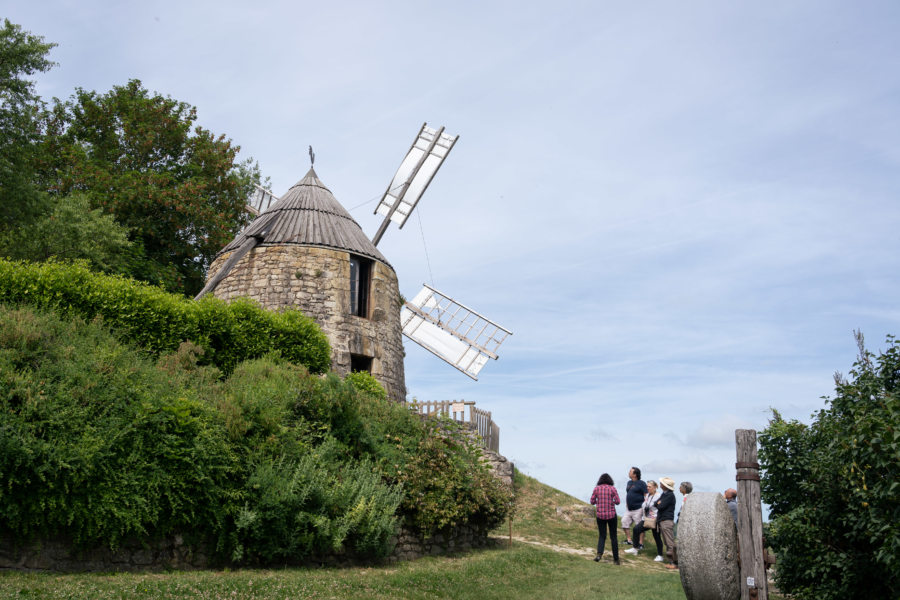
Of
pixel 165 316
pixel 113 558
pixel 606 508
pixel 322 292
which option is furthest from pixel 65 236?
pixel 606 508

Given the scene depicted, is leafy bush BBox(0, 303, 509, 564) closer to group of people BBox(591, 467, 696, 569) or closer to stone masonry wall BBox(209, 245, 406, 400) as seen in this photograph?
group of people BBox(591, 467, 696, 569)

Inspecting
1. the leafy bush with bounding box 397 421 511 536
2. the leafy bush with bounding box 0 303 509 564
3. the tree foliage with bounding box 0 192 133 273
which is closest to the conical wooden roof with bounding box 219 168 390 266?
the tree foliage with bounding box 0 192 133 273

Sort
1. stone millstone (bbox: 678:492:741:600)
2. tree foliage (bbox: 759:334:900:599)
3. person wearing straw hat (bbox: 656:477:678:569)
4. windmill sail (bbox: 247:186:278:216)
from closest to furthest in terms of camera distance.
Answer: tree foliage (bbox: 759:334:900:599) < stone millstone (bbox: 678:492:741:600) < person wearing straw hat (bbox: 656:477:678:569) < windmill sail (bbox: 247:186:278:216)

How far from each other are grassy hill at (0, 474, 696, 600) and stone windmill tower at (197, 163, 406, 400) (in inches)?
255

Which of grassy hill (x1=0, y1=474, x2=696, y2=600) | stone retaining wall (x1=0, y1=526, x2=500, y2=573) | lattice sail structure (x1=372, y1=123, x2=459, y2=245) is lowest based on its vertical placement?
grassy hill (x1=0, y1=474, x2=696, y2=600)

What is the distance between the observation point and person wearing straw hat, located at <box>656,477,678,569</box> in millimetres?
14227

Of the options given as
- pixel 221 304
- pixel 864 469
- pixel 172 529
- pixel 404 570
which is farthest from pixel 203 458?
pixel 864 469

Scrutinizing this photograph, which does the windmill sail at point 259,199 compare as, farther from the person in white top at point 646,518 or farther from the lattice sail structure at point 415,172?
the person in white top at point 646,518

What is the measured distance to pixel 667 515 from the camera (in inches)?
571

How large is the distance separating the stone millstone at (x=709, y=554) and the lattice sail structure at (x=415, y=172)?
16860mm

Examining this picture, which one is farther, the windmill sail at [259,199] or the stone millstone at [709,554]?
the windmill sail at [259,199]

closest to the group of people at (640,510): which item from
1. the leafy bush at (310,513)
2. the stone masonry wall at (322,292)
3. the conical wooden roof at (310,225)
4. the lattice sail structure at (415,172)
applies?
the leafy bush at (310,513)

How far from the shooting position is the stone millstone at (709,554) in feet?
30.0

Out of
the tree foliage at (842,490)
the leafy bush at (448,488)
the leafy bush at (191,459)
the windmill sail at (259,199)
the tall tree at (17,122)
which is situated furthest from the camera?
the windmill sail at (259,199)
